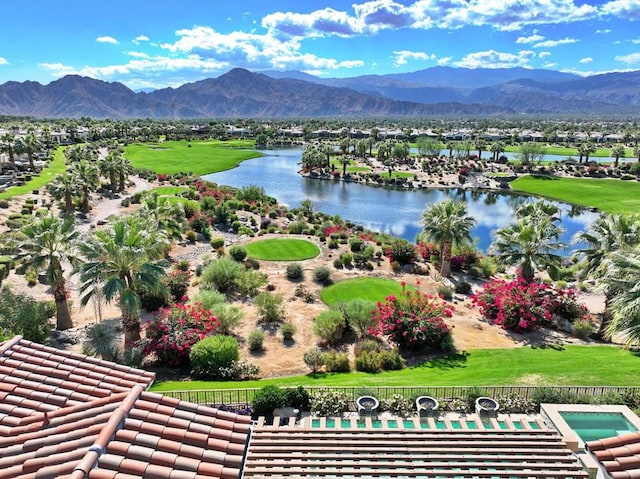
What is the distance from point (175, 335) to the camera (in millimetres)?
20344

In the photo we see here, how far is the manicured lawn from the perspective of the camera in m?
29.0

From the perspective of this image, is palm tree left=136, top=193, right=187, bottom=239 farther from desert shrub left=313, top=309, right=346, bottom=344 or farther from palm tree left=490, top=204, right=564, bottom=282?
palm tree left=490, top=204, right=564, bottom=282

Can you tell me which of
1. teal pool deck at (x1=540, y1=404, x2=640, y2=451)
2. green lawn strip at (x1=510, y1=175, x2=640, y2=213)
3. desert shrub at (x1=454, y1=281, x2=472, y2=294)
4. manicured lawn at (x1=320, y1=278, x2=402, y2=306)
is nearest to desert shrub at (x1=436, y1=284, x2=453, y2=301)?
desert shrub at (x1=454, y1=281, x2=472, y2=294)

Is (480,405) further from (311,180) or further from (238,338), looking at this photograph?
(311,180)

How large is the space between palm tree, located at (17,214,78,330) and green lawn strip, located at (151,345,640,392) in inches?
365

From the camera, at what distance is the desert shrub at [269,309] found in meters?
25.1

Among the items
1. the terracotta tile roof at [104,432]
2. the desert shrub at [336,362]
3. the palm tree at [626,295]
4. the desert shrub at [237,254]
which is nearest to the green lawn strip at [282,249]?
the desert shrub at [237,254]

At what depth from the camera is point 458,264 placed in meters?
35.8

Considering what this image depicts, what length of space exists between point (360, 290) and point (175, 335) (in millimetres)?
13733

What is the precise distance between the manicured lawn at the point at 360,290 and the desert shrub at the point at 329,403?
40.4 ft

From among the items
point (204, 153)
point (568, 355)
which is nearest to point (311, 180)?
point (204, 153)

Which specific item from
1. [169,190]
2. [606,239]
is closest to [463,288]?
[606,239]

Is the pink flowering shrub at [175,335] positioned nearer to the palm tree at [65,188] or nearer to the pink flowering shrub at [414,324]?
the pink flowering shrub at [414,324]

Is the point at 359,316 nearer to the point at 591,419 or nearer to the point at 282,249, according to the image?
the point at 591,419
